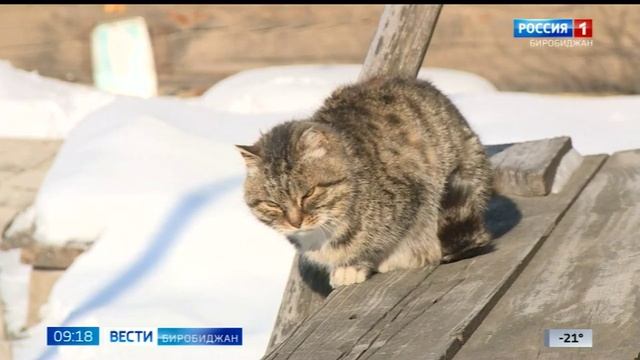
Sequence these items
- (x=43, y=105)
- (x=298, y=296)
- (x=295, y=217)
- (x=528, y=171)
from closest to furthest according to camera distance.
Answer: (x=295, y=217) < (x=298, y=296) < (x=528, y=171) < (x=43, y=105)

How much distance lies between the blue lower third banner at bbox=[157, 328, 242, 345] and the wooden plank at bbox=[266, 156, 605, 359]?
5.26ft

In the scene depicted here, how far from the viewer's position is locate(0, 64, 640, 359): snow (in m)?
5.13

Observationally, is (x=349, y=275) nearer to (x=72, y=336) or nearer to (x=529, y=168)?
(x=529, y=168)

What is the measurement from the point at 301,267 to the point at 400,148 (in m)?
0.57

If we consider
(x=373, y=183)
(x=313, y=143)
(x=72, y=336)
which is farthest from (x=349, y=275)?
(x=72, y=336)

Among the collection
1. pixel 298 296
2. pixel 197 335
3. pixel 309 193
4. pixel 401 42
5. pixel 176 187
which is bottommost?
pixel 197 335

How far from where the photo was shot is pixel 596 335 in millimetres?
2510

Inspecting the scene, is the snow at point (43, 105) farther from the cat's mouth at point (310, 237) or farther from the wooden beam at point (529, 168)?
the cat's mouth at point (310, 237)

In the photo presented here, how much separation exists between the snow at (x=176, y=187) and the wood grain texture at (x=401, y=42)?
139 centimetres

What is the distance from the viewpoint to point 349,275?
3131mm

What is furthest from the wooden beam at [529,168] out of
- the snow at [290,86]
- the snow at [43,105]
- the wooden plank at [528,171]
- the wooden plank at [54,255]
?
the snow at [43,105]

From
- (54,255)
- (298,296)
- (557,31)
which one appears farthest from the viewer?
(557,31)

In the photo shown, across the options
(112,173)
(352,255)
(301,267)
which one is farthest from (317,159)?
(112,173)

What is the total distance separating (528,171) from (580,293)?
123cm
